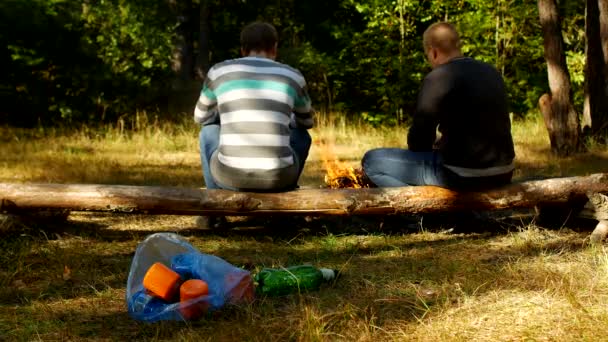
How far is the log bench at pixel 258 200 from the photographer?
5.36 meters

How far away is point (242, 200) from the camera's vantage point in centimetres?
535

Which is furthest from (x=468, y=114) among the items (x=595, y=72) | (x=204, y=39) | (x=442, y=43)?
(x=204, y=39)

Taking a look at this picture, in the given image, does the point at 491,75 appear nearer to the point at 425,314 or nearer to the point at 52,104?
the point at 425,314

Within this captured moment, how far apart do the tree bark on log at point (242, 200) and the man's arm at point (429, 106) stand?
1.31ft

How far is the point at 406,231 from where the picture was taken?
6.09m

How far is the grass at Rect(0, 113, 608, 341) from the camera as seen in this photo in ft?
12.0

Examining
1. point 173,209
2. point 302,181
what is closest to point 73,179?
point 302,181

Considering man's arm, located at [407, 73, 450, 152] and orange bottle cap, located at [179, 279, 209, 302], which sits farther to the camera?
man's arm, located at [407, 73, 450, 152]

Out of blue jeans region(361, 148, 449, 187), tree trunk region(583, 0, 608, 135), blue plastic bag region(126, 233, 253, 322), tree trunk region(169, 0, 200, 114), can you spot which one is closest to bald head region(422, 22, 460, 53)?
blue jeans region(361, 148, 449, 187)

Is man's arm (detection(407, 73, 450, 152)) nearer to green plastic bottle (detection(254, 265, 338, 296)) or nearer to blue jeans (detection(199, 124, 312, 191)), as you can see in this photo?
blue jeans (detection(199, 124, 312, 191))

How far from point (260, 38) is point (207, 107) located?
23.9 inches

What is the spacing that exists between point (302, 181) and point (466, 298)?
478cm

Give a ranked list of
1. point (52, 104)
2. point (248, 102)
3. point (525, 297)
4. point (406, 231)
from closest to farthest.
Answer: point (525, 297) < point (248, 102) < point (406, 231) < point (52, 104)

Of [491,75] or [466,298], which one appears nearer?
[466,298]
